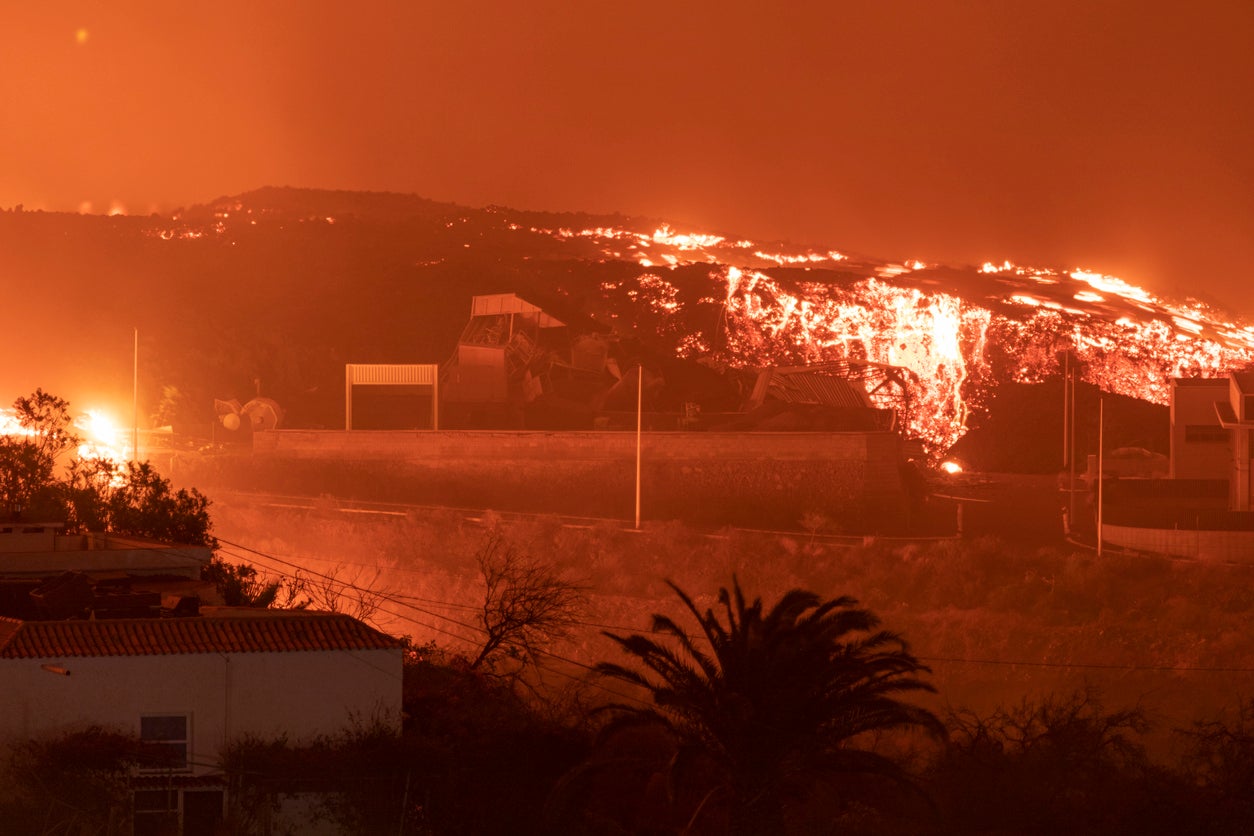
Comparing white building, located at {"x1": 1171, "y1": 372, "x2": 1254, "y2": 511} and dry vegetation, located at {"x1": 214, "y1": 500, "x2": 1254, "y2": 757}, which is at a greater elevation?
white building, located at {"x1": 1171, "y1": 372, "x2": 1254, "y2": 511}

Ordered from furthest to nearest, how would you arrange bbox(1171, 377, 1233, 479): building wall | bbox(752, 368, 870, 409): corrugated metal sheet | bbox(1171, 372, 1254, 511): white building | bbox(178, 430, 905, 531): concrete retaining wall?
bbox(752, 368, 870, 409): corrugated metal sheet
bbox(1171, 377, 1233, 479): building wall
bbox(1171, 372, 1254, 511): white building
bbox(178, 430, 905, 531): concrete retaining wall

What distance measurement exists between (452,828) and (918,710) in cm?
561

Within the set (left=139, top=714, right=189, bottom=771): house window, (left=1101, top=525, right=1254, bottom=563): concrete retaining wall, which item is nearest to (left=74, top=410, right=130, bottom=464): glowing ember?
(left=1101, top=525, right=1254, bottom=563): concrete retaining wall

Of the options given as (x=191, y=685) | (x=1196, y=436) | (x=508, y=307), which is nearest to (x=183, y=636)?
(x=191, y=685)

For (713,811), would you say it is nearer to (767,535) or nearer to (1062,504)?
(767,535)

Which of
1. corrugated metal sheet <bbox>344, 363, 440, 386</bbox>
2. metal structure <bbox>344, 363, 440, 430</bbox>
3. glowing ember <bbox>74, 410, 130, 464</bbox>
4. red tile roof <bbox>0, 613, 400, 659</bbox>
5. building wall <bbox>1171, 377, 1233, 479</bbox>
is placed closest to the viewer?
red tile roof <bbox>0, 613, 400, 659</bbox>

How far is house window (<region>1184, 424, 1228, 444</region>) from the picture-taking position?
4947 centimetres

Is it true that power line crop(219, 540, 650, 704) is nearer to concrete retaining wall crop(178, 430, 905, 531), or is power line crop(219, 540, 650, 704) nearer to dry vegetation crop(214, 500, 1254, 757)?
dry vegetation crop(214, 500, 1254, 757)

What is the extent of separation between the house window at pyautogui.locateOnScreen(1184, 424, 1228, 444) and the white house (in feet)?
124

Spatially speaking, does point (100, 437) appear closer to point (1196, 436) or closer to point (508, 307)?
point (508, 307)

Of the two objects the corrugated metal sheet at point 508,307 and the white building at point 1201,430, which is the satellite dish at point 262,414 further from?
the white building at point 1201,430

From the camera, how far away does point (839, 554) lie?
130 ft

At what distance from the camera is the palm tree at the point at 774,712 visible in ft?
59.3

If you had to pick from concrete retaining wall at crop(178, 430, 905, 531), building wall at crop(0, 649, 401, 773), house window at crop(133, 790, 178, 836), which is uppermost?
concrete retaining wall at crop(178, 430, 905, 531)
